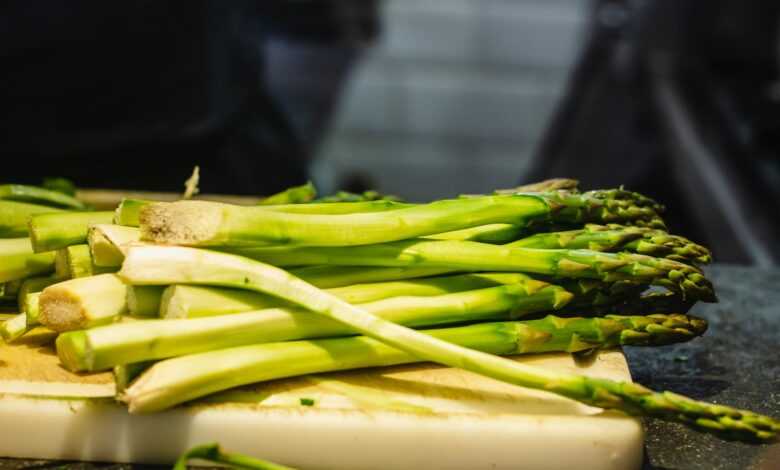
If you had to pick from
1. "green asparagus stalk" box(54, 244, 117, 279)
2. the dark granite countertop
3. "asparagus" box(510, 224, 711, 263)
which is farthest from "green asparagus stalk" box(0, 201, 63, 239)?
"asparagus" box(510, 224, 711, 263)

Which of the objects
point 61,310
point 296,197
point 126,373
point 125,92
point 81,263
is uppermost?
point 125,92

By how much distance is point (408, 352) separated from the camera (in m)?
1.60

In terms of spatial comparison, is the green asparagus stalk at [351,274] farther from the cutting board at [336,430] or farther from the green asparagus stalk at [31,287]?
the green asparagus stalk at [31,287]

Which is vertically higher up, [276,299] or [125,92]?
[125,92]

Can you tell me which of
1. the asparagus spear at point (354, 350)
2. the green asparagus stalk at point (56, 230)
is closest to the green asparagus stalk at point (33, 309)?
the green asparagus stalk at point (56, 230)

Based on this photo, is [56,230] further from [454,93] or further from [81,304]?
[454,93]

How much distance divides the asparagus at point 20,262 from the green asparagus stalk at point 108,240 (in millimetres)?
223

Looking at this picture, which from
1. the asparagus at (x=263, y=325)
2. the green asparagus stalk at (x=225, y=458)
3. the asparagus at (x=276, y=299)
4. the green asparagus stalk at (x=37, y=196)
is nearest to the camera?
the green asparagus stalk at (x=225, y=458)

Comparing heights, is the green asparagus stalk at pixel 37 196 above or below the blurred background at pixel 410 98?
below

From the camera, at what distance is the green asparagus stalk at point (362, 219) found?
1.64 meters

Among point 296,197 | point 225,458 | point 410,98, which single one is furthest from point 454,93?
point 225,458

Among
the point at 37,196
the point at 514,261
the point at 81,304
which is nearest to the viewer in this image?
the point at 81,304

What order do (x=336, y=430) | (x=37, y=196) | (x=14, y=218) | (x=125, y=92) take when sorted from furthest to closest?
(x=125, y=92)
(x=37, y=196)
(x=14, y=218)
(x=336, y=430)

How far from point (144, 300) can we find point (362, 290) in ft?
1.38
